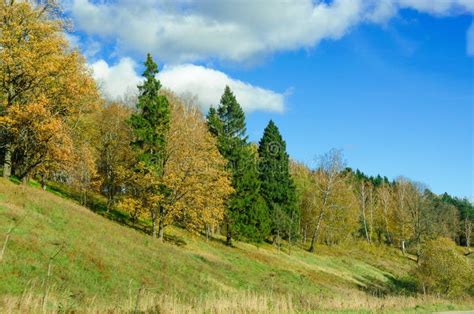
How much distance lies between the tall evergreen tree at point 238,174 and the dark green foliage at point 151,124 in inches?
400

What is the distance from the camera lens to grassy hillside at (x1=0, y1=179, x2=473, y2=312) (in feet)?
44.0

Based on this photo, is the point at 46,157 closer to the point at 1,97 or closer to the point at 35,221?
the point at 1,97

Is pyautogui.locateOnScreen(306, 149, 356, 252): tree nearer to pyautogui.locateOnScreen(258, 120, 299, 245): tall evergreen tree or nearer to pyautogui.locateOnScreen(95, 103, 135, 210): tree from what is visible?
pyautogui.locateOnScreen(258, 120, 299, 245): tall evergreen tree

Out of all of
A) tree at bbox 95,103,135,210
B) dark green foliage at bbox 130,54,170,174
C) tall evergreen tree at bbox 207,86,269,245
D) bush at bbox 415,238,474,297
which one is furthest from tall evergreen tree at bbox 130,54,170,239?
bush at bbox 415,238,474,297

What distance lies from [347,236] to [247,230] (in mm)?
32622

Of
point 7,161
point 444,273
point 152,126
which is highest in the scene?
point 152,126

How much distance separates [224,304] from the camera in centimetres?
1305

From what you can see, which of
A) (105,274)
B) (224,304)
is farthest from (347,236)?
(224,304)

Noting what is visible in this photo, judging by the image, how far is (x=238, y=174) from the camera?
52.0m

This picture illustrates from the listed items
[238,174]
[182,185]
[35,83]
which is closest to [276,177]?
[238,174]

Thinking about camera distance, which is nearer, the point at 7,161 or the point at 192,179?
the point at 7,161

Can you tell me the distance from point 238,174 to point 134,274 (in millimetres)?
30128

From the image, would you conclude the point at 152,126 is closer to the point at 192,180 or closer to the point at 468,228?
the point at 192,180

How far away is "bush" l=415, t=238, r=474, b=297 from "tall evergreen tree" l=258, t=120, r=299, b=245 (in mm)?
18053
